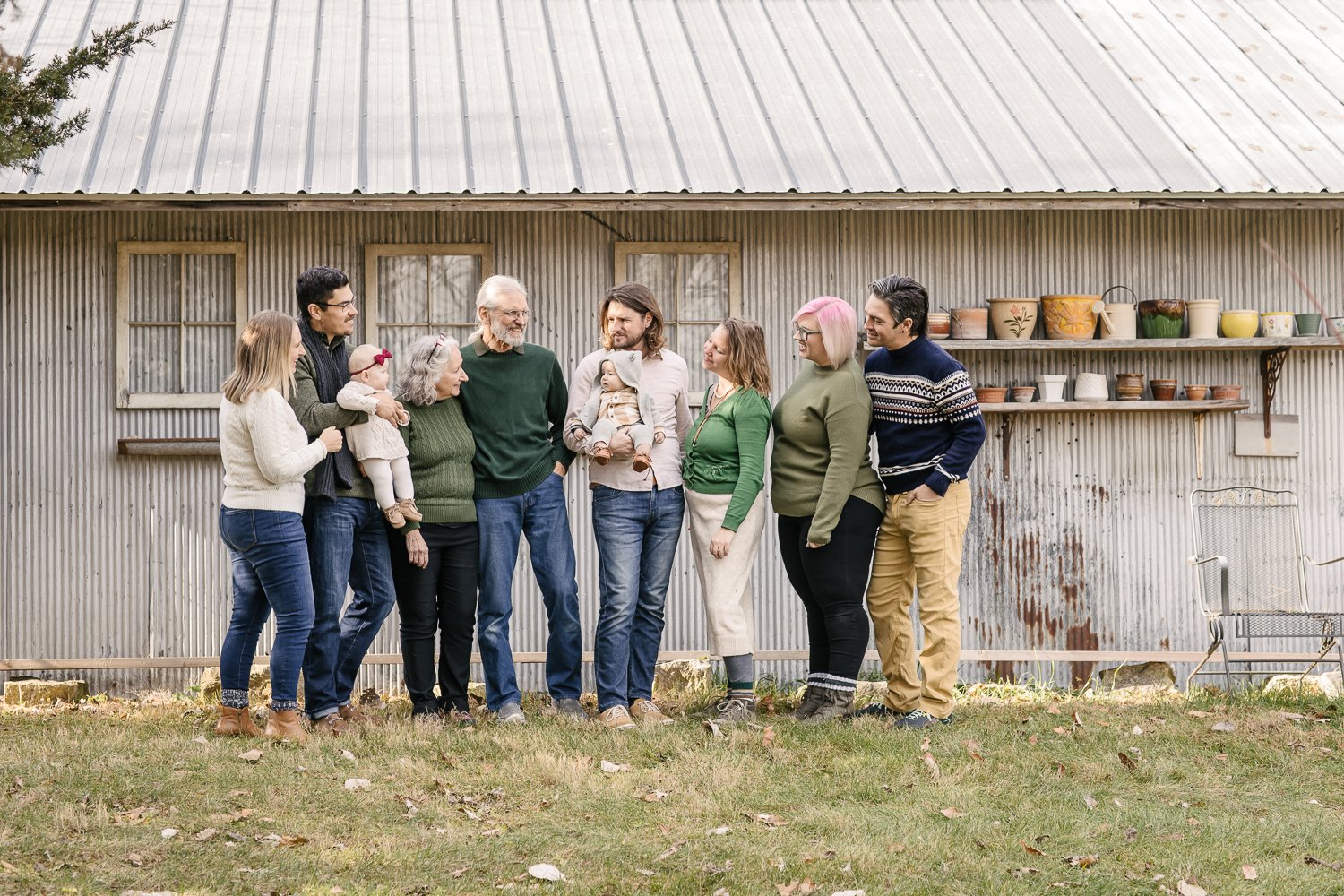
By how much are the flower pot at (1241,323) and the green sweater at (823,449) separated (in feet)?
9.45

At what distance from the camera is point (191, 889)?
4.01m

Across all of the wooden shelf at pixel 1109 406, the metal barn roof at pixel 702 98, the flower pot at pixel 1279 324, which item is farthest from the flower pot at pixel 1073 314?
the flower pot at pixel 1279 324

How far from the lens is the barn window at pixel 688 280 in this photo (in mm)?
7859

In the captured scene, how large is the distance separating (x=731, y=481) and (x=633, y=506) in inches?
18.1

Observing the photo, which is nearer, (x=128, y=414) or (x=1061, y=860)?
(x=1061, y=860)

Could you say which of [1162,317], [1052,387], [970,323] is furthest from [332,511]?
[1162,317]

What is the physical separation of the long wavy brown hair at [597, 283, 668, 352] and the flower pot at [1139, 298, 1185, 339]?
10.4 feet

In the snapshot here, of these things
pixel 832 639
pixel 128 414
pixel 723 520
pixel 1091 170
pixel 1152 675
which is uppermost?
pixel 1091 170

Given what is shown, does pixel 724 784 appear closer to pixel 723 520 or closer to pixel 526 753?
pixel 526 753

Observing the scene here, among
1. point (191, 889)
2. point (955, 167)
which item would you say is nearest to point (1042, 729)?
point (955, 167)

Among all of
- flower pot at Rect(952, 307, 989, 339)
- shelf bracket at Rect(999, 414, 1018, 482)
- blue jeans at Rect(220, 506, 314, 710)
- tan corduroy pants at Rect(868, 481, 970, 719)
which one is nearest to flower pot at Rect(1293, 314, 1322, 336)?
shelf bracket at Rect(999, 414, 1018, 482)

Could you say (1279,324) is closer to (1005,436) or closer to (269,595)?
(1005,436)

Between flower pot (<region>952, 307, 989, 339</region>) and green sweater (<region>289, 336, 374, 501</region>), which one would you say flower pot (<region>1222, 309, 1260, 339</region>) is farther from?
green sweater (<region>289, 336, 374, 501</region>)

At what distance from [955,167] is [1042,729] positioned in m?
3.13
